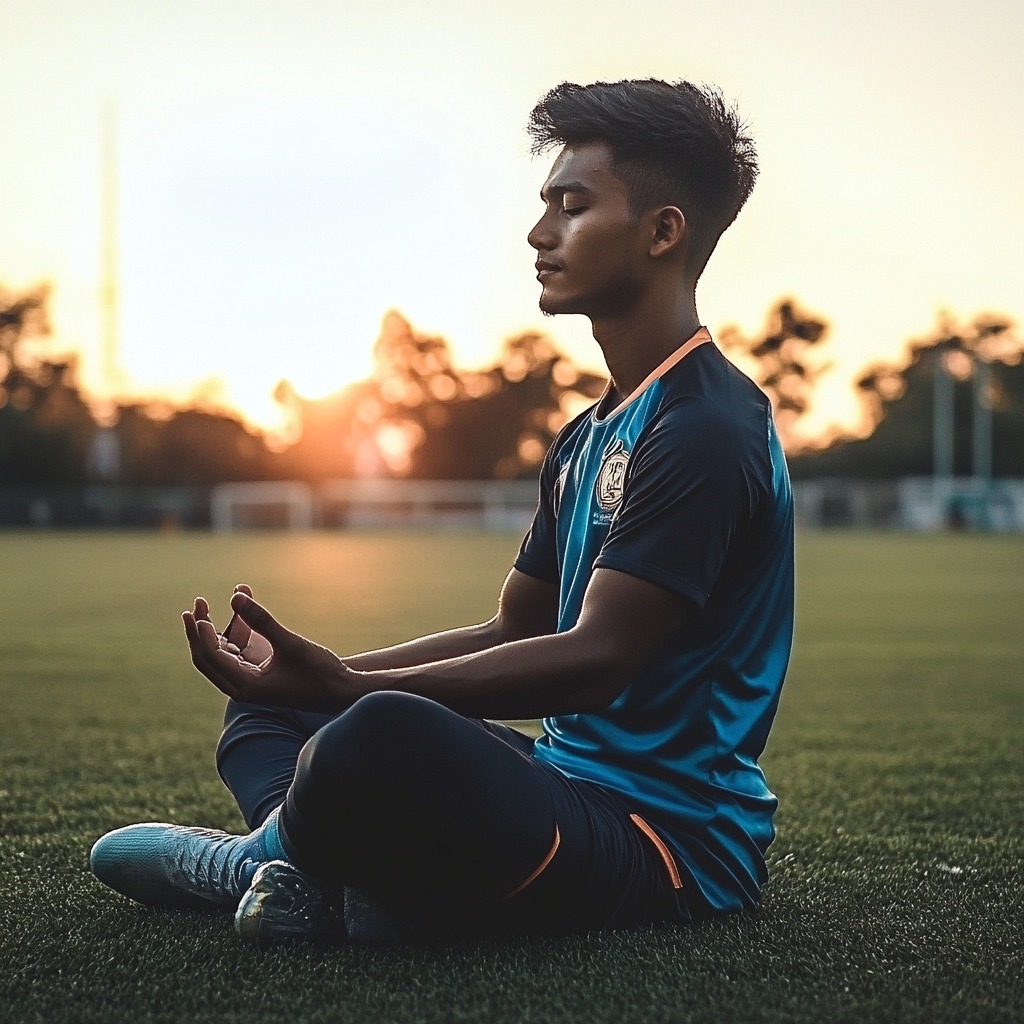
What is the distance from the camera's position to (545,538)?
2.54m

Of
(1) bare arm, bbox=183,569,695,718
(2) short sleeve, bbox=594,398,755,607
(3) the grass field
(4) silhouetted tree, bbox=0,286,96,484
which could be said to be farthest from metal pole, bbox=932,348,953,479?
(1) bare arm, bbox=183,569,695,718

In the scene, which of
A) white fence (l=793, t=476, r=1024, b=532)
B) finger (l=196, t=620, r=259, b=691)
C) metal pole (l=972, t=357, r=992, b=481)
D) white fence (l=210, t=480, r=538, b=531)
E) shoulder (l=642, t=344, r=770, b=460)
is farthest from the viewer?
metal pole (l=972, t=357, r=992, b=481)

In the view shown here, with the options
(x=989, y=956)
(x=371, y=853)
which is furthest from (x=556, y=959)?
(x=989, y=956)

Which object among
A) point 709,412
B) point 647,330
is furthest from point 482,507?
point 709,412

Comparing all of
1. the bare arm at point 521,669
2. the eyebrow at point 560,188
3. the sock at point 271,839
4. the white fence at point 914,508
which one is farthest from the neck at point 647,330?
the white fence at point 914,508

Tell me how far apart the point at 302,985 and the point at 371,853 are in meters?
0.23

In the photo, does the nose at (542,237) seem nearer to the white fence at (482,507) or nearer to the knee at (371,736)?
the knee at (371,736)

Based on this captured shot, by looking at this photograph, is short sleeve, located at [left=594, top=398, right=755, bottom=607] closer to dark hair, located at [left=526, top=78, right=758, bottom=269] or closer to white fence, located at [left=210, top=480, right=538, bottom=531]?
dark hair, located at [left=526, top=78, right=758, bottom=269]

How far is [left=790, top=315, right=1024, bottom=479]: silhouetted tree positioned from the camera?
182 ft

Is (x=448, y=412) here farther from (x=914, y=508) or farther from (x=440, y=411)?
(x=914, y=508)

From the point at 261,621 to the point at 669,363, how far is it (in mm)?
848

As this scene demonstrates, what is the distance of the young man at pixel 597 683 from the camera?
1938mm

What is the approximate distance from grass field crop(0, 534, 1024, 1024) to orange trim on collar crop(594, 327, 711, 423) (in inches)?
35.6

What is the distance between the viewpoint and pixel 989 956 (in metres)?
2.18
